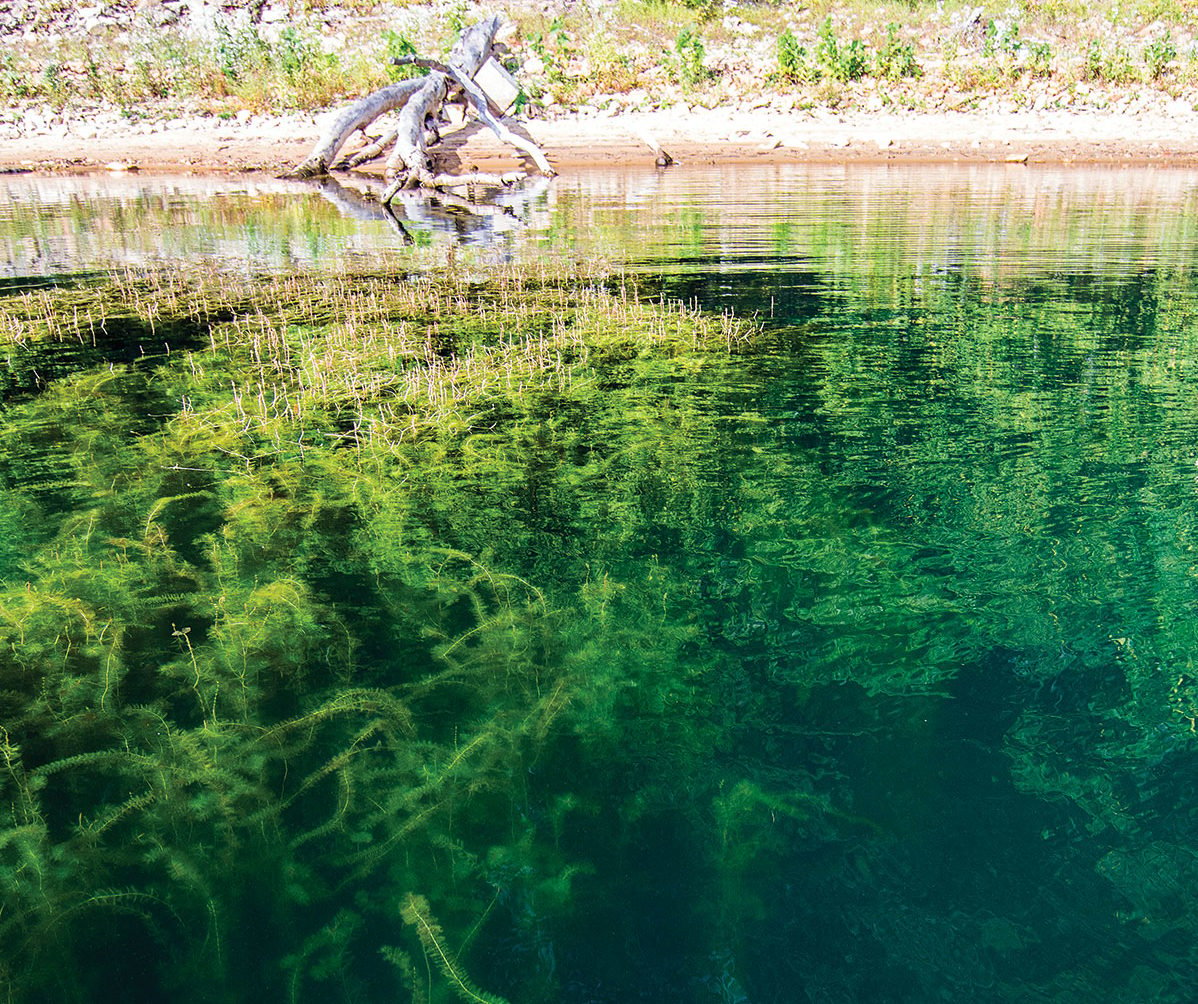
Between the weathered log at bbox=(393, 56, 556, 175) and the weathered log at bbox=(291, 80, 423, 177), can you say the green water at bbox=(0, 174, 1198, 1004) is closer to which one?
the weathered log at bbox=(291, 80, 423, 177)

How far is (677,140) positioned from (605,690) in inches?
1326

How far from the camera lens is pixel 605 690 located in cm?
430

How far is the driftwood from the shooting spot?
26.6 metres

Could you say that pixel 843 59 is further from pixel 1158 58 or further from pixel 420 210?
pixel 420 210

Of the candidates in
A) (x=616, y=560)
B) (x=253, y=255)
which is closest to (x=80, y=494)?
(x=616, y=560)

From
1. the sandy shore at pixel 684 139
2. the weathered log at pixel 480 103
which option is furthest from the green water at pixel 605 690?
the sandy shore at pixel 684 139

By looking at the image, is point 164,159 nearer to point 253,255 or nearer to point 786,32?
point 253,255

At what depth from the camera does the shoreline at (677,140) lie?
1272 inches

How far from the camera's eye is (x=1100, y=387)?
27.9 ft

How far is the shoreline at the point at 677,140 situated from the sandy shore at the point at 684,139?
0.04m

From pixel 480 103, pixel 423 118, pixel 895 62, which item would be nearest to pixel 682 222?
pixel 480 103

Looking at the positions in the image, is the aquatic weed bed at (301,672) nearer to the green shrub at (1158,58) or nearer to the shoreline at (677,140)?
the shoreline at (677,140)

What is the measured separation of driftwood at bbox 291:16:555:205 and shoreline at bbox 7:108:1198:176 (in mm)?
2714

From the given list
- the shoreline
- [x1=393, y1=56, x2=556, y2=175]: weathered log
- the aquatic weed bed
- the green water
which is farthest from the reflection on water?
the aquatic weed bed
